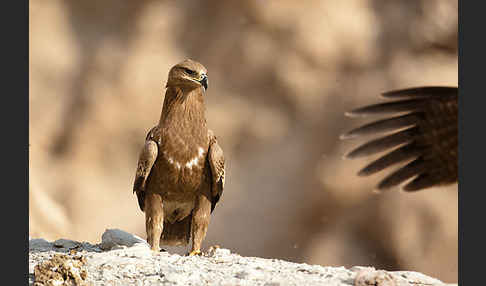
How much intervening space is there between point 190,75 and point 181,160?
52 centimetres

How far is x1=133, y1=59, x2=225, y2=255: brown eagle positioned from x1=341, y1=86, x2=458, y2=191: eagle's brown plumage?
103cm

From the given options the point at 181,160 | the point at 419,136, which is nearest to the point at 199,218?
the point at 181,160

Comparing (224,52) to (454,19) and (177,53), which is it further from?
(454,19)

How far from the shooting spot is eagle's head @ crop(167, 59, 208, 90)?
4.04 m

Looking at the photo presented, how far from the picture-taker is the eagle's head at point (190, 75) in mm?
4039

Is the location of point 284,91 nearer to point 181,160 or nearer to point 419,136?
point 181,160

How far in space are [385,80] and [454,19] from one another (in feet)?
3.31

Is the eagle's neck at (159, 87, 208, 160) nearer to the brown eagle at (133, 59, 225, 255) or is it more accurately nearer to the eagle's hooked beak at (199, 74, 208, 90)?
the brown eagle at (133, 59, 225, 255)

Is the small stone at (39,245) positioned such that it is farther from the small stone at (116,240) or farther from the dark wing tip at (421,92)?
the dark wing tip at (421,92)

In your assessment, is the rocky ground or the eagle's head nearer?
the rocky ground

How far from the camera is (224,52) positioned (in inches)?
285

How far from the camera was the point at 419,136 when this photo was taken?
3.61 meters

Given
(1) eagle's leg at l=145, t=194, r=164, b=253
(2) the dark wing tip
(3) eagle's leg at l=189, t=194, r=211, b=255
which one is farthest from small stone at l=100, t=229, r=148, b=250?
(2) the dark wing tip

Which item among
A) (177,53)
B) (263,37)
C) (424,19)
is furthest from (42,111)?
(424,19)
